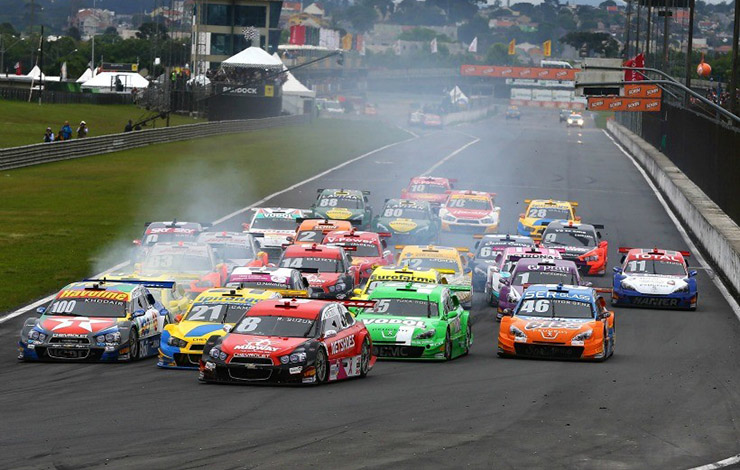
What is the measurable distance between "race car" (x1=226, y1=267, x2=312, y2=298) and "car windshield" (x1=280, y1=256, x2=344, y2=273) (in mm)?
3658

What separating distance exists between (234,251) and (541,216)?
14756mm

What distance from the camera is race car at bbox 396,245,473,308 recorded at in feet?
110

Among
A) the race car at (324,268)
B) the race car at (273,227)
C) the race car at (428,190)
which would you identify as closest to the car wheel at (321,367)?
the race car at (324,268)

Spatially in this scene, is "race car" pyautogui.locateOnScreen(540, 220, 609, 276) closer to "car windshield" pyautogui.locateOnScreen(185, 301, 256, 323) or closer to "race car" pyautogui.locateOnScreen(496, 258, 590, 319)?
"race car" pyautogui.locateOnScreen(496, 258, 590, 319)

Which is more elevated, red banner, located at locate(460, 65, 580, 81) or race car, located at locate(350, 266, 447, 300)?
red banner, located at locate(460, 65, 580, 81)

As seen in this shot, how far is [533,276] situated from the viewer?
31.7 meters

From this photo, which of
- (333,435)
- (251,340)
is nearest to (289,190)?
(251,340)

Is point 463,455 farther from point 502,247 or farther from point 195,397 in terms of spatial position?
point 502,247

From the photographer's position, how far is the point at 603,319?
1001 inches

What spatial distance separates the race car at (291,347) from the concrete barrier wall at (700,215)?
718 inches

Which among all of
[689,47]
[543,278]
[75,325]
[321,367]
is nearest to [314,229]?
[543,278]

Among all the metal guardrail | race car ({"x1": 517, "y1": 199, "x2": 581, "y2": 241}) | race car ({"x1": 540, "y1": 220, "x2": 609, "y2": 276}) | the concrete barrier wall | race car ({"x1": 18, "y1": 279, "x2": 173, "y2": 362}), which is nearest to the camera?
race car ({"x1": 18, "y1": 279, "x2": 173, "y2": 362})

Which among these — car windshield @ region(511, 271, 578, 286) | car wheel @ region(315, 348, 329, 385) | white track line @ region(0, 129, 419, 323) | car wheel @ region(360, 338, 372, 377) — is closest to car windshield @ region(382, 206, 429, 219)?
white track line @ region(0, 129, 419, 323)

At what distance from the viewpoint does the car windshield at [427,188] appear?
5216 centimetres
